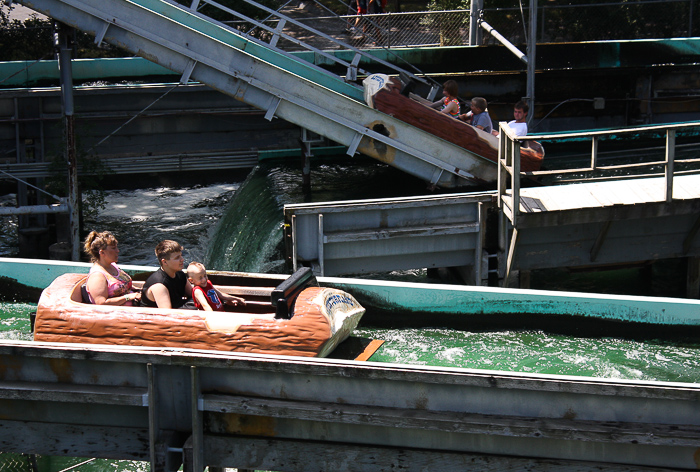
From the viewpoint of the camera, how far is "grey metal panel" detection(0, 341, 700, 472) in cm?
Result: 543

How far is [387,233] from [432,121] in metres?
3.06

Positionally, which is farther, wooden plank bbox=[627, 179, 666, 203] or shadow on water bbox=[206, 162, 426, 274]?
shadow on water bbox=[206, 162, 426, 274]

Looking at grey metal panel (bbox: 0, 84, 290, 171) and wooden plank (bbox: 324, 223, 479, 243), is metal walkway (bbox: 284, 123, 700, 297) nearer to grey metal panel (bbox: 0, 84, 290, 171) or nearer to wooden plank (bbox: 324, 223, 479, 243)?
wooden plank (bbox: 324, 223, 479, 243)

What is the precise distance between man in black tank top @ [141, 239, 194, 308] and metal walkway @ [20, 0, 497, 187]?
5.34 meters

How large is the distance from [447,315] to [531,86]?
681cm

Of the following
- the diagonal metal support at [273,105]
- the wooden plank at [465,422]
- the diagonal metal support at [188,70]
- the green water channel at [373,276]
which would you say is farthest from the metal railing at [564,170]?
the diagonal metal support at [188,70]

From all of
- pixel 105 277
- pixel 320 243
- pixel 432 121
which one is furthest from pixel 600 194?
pixel 105 277

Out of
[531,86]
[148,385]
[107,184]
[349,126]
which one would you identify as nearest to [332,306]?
[148,385]

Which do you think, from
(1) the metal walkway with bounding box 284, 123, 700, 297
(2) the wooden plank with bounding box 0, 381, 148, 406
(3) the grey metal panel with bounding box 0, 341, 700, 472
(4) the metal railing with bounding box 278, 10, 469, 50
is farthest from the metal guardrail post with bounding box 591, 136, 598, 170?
(4) the metal railing with bounding box 278, 10, 469, 50

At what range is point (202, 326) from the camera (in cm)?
613

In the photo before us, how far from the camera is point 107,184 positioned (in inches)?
658

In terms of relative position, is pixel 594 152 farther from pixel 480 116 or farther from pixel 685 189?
pixel 480 116

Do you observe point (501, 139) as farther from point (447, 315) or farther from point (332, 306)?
point (332, 306)

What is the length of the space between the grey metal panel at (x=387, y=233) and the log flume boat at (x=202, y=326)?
9.37 feet
